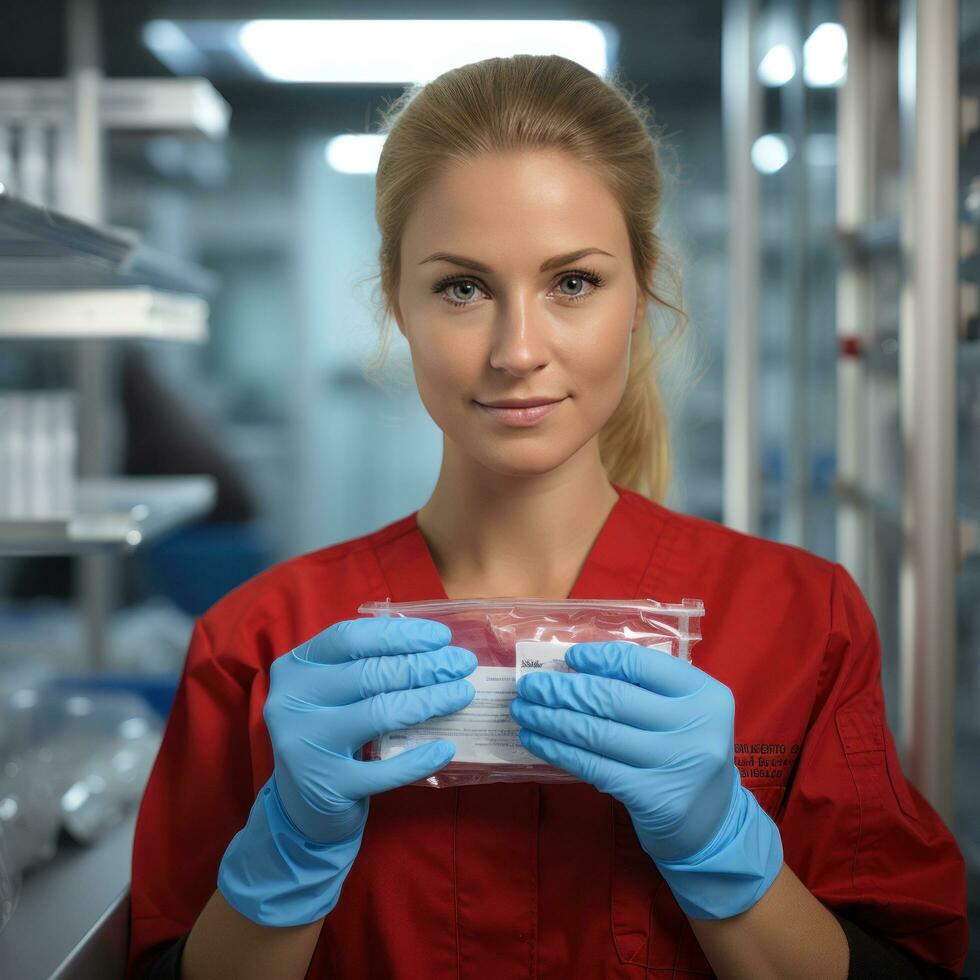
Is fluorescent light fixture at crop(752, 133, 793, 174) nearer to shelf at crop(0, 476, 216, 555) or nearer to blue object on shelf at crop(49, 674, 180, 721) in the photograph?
shelf at crop(0, 476, 216, 555)

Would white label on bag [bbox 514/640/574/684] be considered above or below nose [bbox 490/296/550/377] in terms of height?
below

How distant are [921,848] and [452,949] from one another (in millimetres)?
512

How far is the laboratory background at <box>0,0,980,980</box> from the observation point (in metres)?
1.82

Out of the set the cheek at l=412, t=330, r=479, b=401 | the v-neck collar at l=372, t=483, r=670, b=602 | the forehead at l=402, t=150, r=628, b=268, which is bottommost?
the v-neck collar at l=372, t=483, r=670, b=602

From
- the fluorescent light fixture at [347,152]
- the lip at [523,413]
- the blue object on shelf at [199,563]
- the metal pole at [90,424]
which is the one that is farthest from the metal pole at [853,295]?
the blue object on shelf at [199,563]

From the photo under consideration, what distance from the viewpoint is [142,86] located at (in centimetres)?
273

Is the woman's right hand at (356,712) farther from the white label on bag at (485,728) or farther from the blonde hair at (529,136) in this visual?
the blonde hair at (529,136)

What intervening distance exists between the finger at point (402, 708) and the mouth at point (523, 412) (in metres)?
0.28

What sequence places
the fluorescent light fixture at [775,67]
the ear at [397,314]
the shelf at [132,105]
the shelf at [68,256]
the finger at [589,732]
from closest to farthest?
the finger at [589,732] → the shelf at [68,256] → the ear at [397,314] → the shelf at [132,105] → the fluorescent light fixture at [775,67]

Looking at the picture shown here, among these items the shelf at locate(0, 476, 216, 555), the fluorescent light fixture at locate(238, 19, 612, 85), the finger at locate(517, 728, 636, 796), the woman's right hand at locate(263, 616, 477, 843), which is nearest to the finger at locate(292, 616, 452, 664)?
the woman's right hand at locate(263, 616, 477, 843)

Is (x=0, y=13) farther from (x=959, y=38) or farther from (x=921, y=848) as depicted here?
(x=921, y=848)

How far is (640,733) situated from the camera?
995mm

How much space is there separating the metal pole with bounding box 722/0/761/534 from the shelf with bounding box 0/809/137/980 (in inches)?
83.1

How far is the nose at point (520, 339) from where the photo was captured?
1.09m
